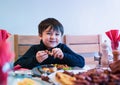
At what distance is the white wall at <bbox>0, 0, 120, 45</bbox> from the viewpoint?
1.79 meters

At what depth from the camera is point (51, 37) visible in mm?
1220

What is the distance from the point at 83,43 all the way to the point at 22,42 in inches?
18.2

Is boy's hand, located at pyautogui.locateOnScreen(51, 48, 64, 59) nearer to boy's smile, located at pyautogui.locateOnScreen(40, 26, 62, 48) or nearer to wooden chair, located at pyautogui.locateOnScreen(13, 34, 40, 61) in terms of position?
boy's smile, located at pyautogui.locateOnScreen(40, 26, 62, 48)

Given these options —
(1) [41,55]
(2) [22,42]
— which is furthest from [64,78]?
(2) [22,42]

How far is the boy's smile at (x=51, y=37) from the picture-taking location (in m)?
A: 1.22

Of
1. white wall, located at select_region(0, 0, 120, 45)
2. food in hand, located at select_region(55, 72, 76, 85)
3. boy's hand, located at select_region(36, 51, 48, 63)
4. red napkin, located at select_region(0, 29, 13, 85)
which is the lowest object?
food in hand, located at select_region(55, 72, 76, 85)

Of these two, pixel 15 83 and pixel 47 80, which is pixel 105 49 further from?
pixel 15 83

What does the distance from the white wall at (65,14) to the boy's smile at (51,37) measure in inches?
23.9

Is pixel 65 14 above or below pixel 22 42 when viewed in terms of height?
above

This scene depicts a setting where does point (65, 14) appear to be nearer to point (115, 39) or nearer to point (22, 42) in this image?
point (22, 42)

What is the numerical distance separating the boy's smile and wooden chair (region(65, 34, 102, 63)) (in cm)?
44

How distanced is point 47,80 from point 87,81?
216mm

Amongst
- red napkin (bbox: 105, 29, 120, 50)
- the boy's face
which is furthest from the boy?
red napkin (bbox: 105, 29, 120, 50)

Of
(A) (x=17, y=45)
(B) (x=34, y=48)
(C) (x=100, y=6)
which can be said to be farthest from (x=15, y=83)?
(C) (x=100, y=6)
